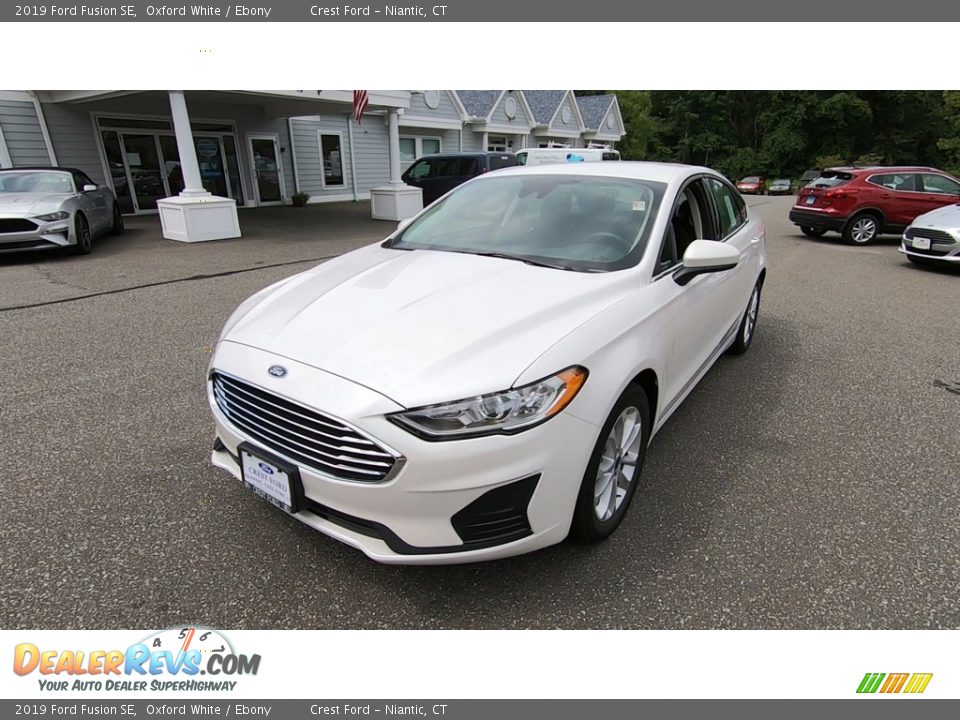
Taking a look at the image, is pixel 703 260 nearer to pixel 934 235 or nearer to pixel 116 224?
pixel 934 235

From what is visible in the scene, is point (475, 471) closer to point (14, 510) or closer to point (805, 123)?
point (14, 510)

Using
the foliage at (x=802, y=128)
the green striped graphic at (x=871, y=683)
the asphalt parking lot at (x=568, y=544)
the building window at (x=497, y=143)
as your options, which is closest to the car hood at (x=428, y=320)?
the asphalt parking lot at (x=568, y=544)

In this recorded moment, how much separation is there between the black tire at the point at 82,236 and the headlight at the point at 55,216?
0.21 m

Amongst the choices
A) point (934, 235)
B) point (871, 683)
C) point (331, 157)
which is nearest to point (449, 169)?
point (331, 157)

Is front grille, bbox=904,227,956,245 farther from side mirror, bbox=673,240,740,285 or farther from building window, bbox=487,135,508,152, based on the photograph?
building window, bbox=487,135,508,152

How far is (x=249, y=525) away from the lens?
2.55 m

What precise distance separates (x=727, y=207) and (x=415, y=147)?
20.3 m

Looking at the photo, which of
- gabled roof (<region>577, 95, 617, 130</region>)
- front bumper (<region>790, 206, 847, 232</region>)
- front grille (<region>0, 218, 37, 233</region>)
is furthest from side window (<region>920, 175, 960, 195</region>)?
gabled roof (<region>577, 95, 617, 130</region>)

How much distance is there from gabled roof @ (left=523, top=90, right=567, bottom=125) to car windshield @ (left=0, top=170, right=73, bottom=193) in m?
23.9

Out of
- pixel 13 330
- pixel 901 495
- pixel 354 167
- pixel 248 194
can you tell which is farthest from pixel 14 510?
pixel 354 167

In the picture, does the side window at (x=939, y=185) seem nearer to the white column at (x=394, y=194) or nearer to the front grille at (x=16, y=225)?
the white column at (x=394, y=194)

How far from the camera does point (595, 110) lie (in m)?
37.4

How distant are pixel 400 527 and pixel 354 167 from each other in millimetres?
20097

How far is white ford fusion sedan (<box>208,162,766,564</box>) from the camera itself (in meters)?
1.82
